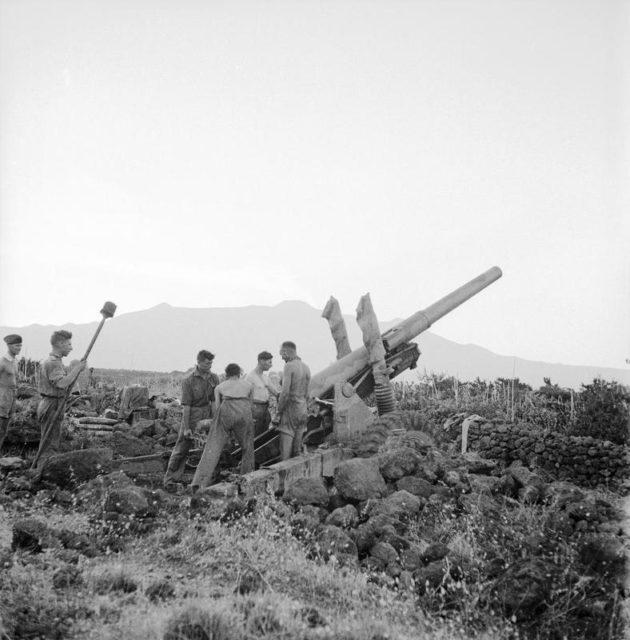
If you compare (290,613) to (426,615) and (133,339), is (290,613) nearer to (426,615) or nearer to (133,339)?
(426,615)

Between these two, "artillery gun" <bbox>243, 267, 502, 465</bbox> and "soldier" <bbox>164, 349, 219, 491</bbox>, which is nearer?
"soldier" <bbox>164, 349, 219, 491</bbox>

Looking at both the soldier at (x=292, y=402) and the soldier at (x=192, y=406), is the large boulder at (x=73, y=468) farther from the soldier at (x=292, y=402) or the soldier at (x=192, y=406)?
the soldier at (x=292, y=402)

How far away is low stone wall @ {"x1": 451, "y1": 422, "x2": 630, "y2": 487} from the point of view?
401 inches

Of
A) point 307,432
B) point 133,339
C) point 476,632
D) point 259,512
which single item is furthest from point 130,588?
point 133,339

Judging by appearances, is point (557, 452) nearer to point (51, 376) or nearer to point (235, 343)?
point (51, 376)

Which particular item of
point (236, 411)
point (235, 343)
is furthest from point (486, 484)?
point (235, 343)

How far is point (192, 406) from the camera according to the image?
332 inches

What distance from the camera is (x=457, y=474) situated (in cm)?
739

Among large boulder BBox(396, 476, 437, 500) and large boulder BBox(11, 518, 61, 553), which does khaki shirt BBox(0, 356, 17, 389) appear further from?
large boulder BBox(396, 476, 437, 500)

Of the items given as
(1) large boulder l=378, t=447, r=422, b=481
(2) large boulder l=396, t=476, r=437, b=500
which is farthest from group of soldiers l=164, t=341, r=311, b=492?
(2) large boulder l=396, t=476, r=437, b=500

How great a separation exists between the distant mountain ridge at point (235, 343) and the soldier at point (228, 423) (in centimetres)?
9712

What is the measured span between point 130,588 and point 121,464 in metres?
4.48

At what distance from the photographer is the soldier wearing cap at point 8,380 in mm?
7723

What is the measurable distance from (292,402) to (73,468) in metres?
2.95
